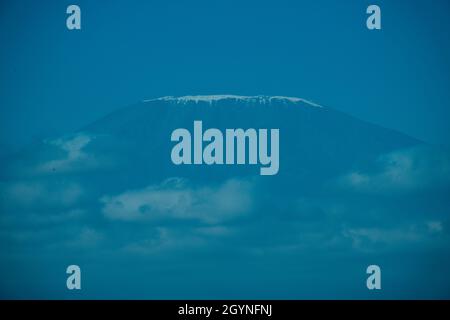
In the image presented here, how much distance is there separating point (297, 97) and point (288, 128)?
0.74ft

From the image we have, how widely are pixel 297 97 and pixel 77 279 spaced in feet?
6.51

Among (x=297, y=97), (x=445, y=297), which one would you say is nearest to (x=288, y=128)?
(x=297, y=97)

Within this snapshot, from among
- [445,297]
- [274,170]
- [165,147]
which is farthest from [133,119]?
[445,297]

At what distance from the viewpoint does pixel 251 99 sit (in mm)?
10188

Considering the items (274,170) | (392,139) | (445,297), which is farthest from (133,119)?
(445,297)

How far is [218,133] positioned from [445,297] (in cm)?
195

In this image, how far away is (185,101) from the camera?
10.2 metres
